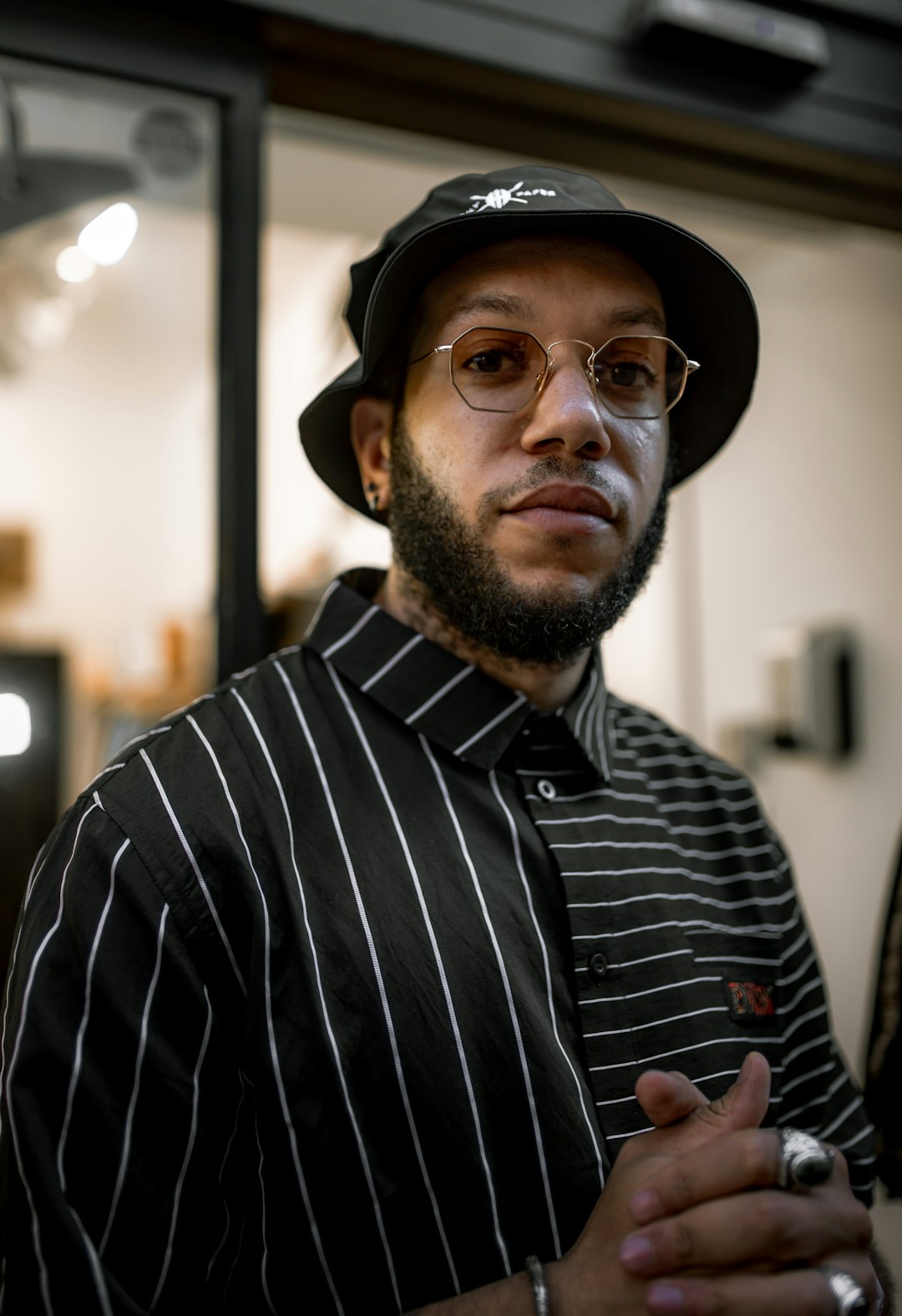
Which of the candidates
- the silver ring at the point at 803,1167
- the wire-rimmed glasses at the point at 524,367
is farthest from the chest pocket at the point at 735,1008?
the wire-rimmed glasses at the point at 524,367

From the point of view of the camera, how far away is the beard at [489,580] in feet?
3.27

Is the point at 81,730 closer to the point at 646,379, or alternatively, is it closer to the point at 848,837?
Result: the point at 646,379

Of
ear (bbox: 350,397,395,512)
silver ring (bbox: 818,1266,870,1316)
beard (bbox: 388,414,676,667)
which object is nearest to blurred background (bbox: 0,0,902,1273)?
ear (bbox: 350,397,395,512)

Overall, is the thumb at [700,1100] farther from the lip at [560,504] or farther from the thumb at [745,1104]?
the lip at [560,504]

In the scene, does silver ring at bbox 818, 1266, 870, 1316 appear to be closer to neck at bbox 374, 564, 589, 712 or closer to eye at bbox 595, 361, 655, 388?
neck at bbox 374, 564, 589, 712

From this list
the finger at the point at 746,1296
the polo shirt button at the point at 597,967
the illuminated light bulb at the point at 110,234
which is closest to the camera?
the finger at the point at 746,1296

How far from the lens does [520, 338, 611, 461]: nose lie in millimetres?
974

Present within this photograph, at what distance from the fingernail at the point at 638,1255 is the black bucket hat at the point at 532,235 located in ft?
2.62

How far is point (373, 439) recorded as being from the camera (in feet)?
3.85

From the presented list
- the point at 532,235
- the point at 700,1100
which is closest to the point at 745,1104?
the point at 700,1100

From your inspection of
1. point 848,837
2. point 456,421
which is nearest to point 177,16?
point 456,421

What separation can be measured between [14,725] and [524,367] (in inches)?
28.5

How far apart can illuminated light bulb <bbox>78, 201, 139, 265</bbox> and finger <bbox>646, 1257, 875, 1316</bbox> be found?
130 centimetres

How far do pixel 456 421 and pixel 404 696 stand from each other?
11.1 inches
